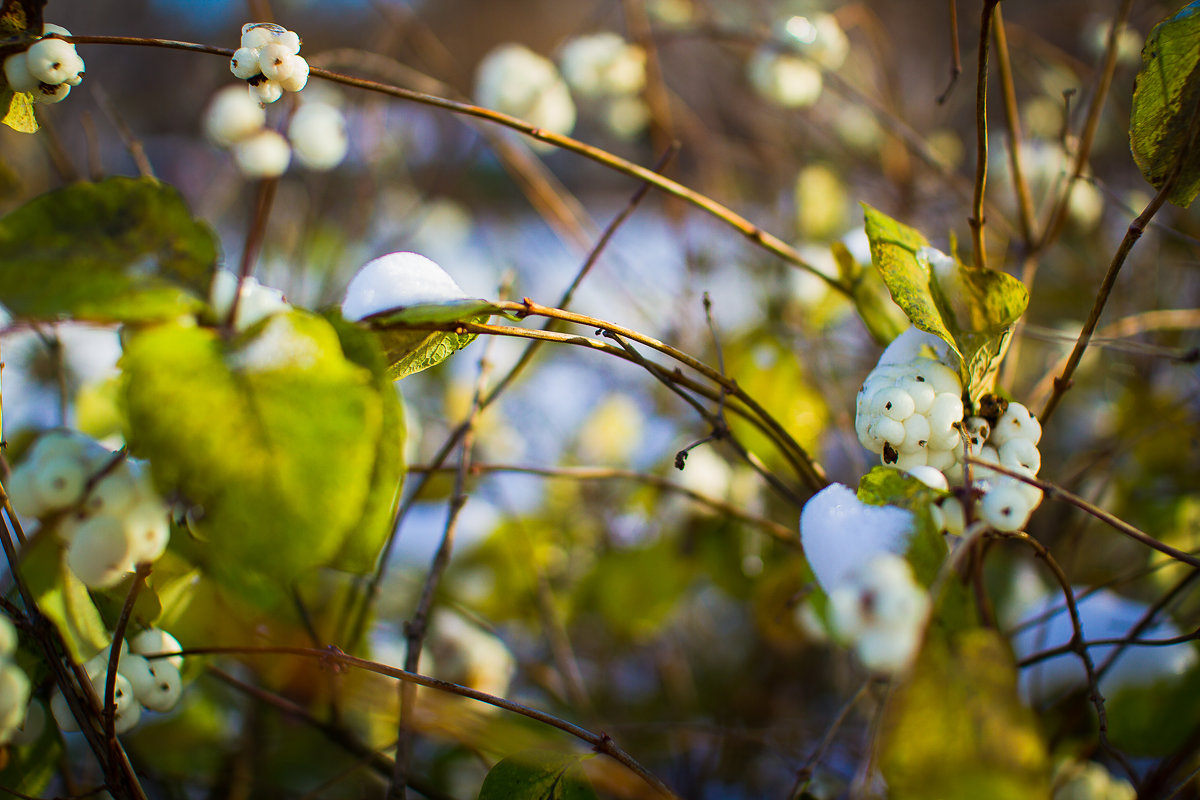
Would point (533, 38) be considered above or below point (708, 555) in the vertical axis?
above

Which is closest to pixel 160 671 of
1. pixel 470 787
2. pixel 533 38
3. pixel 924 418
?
pixel 924 418

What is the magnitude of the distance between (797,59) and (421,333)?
0.48 meters

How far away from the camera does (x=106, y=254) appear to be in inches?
9.4

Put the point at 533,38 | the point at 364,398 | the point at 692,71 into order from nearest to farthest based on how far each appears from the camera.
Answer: the point at 364,398 → the point at 692,71 → the point at 533,38

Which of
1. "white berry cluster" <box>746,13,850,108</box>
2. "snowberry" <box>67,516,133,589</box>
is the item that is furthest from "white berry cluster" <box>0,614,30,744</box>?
"white berry cluster" <box>746,13,850,108</box>

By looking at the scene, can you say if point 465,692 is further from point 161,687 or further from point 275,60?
point 275,60

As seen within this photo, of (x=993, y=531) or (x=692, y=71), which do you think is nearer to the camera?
(x=993, y=531)

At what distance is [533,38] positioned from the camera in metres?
2.14

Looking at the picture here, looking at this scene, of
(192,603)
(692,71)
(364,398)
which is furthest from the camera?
(692,71)

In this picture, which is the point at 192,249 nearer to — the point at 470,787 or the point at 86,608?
the point at 86,608

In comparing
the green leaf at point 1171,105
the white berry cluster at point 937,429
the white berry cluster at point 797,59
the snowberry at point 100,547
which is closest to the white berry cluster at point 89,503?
the snowberry at point 100,547

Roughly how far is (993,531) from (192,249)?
29cm

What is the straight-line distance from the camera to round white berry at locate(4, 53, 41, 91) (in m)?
0.29

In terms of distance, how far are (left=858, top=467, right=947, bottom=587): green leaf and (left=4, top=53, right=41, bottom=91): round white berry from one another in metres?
0.34
